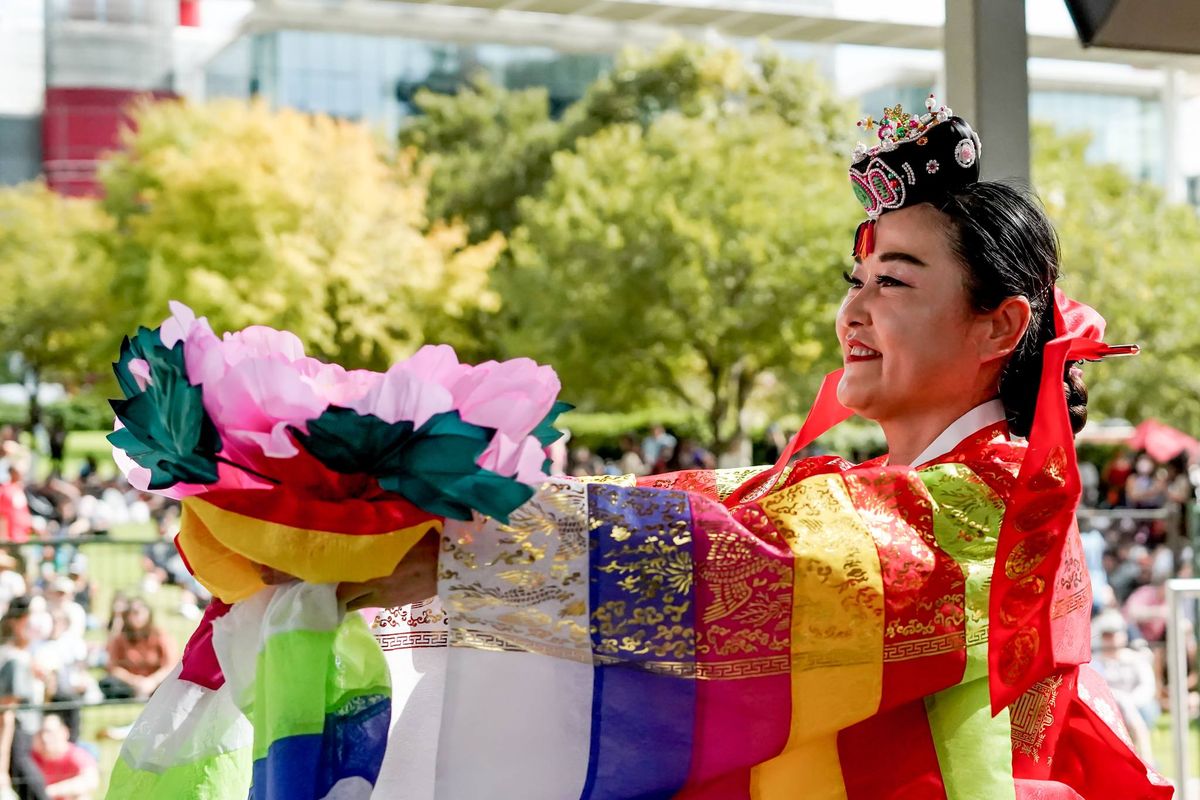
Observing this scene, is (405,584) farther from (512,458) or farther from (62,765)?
(62,765)

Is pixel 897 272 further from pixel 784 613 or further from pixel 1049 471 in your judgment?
pixel 784 613

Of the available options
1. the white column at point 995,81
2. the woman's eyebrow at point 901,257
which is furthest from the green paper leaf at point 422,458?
the white column at point 995,81

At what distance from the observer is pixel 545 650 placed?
149cm

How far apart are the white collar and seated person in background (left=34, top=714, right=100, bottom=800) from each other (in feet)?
13.3

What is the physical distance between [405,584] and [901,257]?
718 millimetres

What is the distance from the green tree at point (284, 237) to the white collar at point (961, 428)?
19243mm

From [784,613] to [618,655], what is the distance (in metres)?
0.17

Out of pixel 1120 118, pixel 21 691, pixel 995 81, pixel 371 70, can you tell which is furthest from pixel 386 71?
pixel 995 81

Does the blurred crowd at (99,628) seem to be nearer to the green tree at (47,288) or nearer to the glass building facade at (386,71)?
the green tree at (47,288)

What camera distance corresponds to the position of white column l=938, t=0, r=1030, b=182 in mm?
2234

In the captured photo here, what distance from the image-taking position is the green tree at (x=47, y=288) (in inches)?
949

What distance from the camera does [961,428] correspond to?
5.82ft

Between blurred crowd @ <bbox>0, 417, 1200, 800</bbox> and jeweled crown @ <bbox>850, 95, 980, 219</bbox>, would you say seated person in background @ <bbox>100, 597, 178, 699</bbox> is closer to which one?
blurred crowd @ <bbox>0, 417, 1200, 800</bbox>

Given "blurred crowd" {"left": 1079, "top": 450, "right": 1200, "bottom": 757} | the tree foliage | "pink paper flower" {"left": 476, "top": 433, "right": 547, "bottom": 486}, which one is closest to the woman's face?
"pink paper flower" {"left": 476, "top": 433, "right": 547, "bottom": 486}
